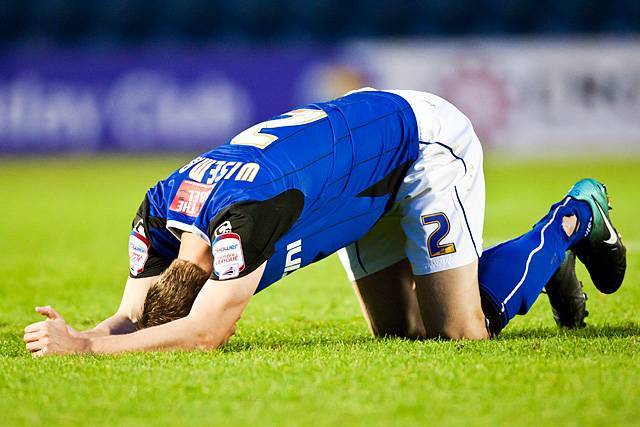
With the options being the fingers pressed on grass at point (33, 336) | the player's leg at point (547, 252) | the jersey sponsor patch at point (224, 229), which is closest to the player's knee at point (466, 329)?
the player's leg at point (547, 252)

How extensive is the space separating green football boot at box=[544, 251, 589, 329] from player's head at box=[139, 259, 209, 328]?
63.7 inches

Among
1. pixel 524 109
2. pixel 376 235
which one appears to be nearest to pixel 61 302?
pixel 376 235

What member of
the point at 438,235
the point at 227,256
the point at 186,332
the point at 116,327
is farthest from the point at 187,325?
the point at 438,235

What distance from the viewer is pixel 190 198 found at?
3.75 metres

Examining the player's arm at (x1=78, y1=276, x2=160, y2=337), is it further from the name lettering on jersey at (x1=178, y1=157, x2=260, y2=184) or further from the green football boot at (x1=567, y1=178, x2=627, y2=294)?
the green football boot at (x1=567, y1=178, x2=627, y2=294)

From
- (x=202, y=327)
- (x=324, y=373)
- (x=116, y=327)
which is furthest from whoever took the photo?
(x=116, y=327)

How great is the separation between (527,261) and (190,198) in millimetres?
1487

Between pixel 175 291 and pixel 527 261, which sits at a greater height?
pixel 175 291

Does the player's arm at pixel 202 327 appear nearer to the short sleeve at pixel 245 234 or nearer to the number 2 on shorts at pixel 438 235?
the short sleeve at pixel 245 234

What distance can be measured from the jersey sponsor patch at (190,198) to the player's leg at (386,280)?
970 mm

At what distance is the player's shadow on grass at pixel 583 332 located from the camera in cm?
427

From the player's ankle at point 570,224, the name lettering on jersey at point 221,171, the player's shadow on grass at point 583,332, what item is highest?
the name lettering on jersey at point 221,171

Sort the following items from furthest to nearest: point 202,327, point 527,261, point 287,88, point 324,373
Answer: point 287,88
point 527,261
point 202,327
point 324,373

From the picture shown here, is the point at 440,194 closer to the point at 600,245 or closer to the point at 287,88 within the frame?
the point at 600,245
